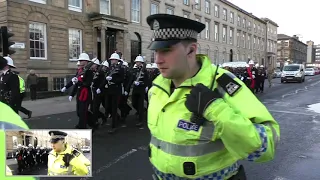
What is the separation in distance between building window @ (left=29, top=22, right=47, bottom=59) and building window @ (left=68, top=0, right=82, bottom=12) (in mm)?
2694

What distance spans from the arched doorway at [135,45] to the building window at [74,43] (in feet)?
20.7

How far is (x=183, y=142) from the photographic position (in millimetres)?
1659

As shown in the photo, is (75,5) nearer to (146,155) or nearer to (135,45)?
(135,45)

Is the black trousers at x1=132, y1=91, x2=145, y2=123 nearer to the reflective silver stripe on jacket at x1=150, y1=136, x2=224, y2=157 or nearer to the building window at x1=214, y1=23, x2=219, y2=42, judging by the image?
the reflective silver stripe on jacket at x1=150, y1=136, x2=224, y2=157

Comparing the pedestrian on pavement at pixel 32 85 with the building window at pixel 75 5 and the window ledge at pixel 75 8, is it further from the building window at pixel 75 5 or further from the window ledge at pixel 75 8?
the building window at pixel 75 5

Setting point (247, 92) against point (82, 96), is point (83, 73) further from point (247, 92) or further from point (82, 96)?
point (247, 92)

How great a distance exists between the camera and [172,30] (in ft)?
5.88

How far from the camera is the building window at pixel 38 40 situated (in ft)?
61.5

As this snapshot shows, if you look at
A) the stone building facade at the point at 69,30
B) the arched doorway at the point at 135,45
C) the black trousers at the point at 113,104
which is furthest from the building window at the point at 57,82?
the black trousers at the point at 113,104

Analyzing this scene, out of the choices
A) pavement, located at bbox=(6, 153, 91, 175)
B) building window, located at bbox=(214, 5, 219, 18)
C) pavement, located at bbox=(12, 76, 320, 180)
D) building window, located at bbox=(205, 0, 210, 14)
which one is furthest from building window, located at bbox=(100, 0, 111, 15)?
pavement, located at bbox=(6, 153, 91, 175)

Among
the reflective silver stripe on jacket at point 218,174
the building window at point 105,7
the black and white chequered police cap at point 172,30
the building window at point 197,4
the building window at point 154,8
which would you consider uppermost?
the building window at point 197,4

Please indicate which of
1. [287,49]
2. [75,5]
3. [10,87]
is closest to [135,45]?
[75,5]

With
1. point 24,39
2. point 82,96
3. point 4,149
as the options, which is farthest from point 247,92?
point 24,39

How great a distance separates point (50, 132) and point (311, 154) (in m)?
5.91
